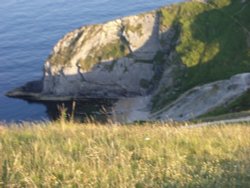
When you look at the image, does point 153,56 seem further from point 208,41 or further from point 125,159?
point 125,159

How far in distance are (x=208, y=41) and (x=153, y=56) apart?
12.0 metres

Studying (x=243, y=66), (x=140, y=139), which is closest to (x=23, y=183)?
(x=140, y=139)

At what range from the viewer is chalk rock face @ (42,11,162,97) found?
10181 cm

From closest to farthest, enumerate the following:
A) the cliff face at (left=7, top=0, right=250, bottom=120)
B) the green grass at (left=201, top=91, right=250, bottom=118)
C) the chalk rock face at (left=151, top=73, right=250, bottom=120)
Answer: the green grass at (left=201, top=91, right=250, bottom=118), the chalk rock face at (left=151, top=73, right=250, bottom=120), the cliff face at (left=7, top=0, right=250, bottom=120)

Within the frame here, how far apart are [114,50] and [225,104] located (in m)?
35.1

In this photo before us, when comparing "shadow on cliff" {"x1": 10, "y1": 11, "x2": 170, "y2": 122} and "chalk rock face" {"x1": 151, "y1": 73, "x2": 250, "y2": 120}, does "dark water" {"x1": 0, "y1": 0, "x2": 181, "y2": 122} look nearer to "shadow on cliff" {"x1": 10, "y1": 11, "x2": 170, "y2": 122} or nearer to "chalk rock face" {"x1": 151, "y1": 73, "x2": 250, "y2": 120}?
"shadow on cliff" {"x1": 10, "y1": 11, "x2": 170, "y2": 122}

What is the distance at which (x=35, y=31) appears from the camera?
399ft

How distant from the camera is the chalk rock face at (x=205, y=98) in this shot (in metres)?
78.6

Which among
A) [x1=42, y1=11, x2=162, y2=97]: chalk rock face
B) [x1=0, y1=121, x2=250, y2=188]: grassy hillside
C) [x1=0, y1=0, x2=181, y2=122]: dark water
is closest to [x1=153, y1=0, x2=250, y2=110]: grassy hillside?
[x1=42, y1=11, x2=162, y2=97]: chalk rock face

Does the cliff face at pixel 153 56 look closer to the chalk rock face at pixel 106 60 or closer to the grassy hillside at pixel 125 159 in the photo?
the chalk rock face at pixel 106 60

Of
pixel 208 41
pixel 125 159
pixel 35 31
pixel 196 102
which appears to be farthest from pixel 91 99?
pixel 125 159

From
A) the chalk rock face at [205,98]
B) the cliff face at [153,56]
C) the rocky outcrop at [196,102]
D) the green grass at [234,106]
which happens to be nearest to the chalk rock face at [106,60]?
the cliff face at [153,56]

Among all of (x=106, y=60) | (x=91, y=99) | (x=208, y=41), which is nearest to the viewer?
(x=91, y=99)

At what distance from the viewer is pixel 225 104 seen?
77000mm
